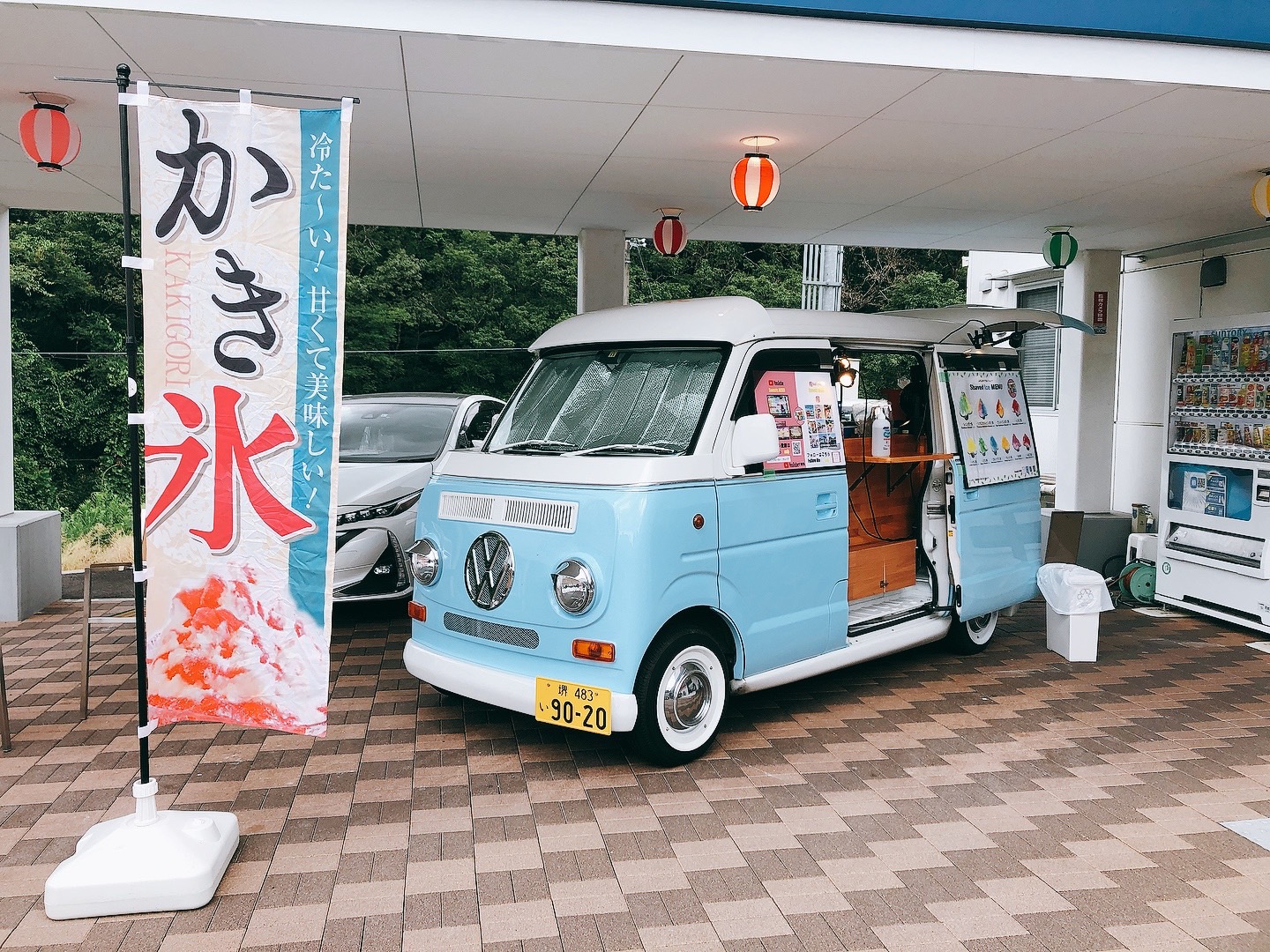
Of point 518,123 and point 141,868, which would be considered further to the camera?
point 518,123

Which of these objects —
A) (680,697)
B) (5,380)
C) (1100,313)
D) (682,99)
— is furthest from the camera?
(1100,313)

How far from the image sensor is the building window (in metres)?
12.8

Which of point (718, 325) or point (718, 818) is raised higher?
point (718, 325)

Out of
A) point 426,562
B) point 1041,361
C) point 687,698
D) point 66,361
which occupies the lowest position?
point 687,698

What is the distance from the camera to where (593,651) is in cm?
455

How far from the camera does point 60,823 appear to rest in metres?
4.20

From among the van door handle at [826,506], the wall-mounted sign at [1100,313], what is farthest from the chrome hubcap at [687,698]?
the wall-mounted sign at [1100,313]

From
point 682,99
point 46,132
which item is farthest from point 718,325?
point 46,132

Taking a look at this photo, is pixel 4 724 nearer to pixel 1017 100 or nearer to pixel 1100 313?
pixel 1017 100

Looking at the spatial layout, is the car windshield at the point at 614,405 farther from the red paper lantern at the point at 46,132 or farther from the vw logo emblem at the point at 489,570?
the red paper lantern at the point at 46,132

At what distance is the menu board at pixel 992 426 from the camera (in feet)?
21.4

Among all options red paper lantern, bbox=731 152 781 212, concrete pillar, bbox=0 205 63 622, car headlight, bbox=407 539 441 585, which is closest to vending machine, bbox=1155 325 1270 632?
red paper lantern, bbox=731 152 781 212

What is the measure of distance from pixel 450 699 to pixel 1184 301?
8.13m

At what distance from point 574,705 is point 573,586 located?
21.4 inches
